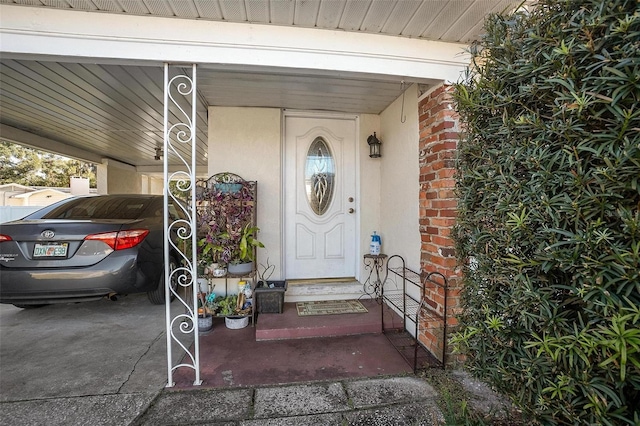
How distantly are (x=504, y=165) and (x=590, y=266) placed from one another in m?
0.48

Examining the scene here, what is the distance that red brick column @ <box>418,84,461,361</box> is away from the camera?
2086mm

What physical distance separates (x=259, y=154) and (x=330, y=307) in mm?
1900

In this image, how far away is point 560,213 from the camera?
930 mm

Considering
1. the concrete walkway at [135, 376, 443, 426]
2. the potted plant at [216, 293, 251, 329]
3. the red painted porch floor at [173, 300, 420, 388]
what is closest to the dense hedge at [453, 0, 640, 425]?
the concrete walkway at [135, 376, 443, 426]

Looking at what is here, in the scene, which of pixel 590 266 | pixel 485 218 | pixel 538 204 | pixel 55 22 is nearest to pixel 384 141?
pixel 485 218

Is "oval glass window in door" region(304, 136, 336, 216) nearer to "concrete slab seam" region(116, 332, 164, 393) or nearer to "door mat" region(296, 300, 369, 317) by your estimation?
"door mat" region(296, 300, 369, 317)

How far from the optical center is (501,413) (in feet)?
5.31

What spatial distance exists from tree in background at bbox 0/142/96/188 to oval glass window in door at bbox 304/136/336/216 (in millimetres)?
12487

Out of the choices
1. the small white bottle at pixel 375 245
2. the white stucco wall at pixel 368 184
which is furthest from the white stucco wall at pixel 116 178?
the small white bottle at pixel 375 245

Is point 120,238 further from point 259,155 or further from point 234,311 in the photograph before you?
point 259,155

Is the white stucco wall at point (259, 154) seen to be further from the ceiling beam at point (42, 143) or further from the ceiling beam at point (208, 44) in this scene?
the ceiling beam at point (42, 143)

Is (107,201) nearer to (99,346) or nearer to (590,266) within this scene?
(99,346)

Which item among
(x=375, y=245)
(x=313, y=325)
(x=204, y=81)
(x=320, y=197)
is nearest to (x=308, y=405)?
(x=313, y=325)

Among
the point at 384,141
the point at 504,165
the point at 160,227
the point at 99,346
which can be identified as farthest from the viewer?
the point at 384,141
